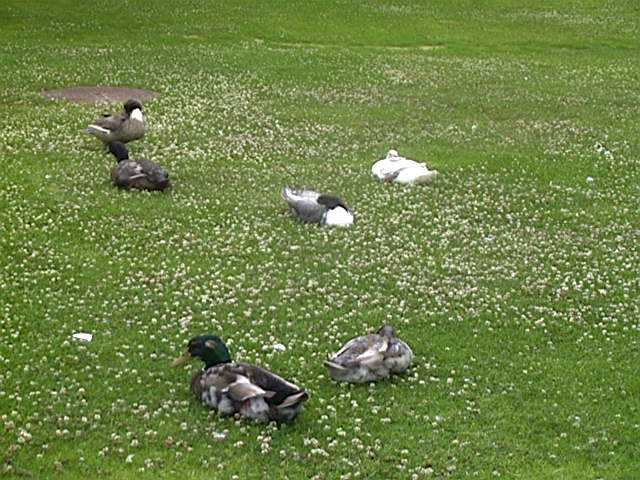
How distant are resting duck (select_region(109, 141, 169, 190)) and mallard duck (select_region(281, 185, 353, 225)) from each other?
9.35 ft

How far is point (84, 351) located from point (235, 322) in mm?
2119

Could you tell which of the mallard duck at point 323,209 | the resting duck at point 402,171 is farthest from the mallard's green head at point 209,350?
the resting duck at point 402,171

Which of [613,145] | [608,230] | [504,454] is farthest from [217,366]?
[613,145]

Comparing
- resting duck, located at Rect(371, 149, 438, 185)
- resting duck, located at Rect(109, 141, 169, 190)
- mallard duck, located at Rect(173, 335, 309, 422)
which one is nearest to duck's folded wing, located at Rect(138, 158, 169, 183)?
resting duck, located at Rect(109, 141, 169, 190)

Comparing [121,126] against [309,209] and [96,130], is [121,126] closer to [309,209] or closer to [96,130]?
[96,130]

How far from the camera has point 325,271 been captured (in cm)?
1469

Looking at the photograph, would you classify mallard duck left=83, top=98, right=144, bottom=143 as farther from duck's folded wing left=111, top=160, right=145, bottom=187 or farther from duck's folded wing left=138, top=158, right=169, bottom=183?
duck's folded wing left=138, top=158, right=169, bottom=183

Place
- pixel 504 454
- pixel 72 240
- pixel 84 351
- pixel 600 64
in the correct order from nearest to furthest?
pixel 504 454, pixel 84 351, pixel 72 240, pixel 600 64

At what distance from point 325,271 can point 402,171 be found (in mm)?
5147

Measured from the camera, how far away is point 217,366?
1051 centimetres

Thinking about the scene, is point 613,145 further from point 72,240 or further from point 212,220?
point 72,240

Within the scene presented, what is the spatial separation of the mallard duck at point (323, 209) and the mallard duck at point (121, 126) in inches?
216

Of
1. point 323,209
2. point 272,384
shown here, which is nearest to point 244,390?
point 272,384

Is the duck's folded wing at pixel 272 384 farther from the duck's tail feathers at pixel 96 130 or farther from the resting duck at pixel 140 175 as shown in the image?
the duck's tail feathers at pixel 96 130
